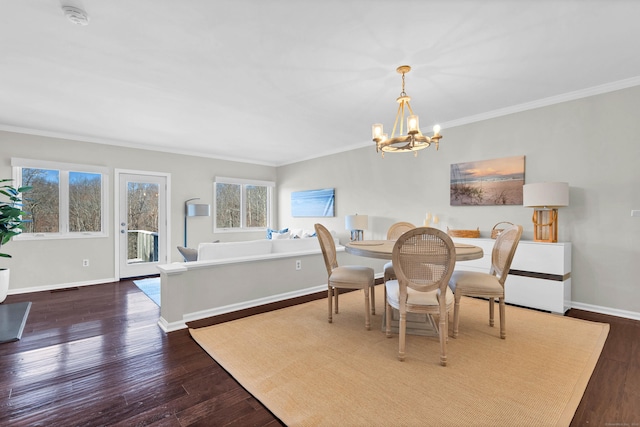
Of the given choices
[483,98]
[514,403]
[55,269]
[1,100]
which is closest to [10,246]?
[55,269]

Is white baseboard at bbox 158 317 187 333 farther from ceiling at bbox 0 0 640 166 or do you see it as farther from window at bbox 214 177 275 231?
window at bbox 214 177 275 231

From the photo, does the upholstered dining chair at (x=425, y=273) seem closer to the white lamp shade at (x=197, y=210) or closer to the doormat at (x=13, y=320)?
the doormat at (x=13, y=320)

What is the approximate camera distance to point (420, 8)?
1985mm

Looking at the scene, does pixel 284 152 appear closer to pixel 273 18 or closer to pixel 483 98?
pixel 483 98

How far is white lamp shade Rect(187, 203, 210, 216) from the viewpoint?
5703 mm

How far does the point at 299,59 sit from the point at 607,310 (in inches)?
164

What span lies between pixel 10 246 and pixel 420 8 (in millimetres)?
6067

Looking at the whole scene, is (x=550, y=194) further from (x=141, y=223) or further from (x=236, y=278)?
(x=141, y=223)

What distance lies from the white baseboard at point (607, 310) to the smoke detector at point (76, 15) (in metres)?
5.31

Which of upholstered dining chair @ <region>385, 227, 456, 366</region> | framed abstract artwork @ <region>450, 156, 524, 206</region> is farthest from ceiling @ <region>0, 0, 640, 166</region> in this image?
upholstered dining chair @ <region>385, 227, 456, 366</region>

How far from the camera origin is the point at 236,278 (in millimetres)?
3418

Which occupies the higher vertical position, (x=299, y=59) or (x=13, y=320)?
(x=299, y=59)

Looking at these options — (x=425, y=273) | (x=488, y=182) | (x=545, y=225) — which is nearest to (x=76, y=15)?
(x=425, y=273)

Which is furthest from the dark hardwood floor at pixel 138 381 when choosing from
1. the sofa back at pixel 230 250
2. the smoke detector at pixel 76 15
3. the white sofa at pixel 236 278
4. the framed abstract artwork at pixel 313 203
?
the framed abstract artwork at pixel 313 203
